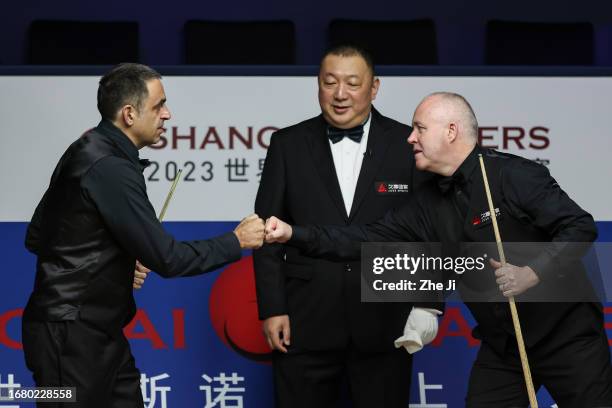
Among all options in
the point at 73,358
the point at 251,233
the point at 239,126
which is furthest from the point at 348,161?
the point at 73,358

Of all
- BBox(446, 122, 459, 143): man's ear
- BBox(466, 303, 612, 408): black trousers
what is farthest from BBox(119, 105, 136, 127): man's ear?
BBox(466, 303, 612, 408): black trousers

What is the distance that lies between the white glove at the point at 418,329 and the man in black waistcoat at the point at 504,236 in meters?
0.19

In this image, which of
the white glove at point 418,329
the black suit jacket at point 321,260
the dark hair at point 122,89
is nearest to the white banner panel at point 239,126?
the black suit jacket at point 321,260

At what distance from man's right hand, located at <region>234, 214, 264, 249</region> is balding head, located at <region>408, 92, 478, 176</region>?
58cm

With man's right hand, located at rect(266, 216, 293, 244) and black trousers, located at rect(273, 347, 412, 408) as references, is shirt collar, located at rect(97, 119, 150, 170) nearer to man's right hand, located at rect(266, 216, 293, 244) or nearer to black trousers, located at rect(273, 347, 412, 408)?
man's right hand, located at rect(266, 216, 293, 244)

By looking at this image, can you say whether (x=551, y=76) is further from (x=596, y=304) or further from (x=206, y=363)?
(x=206, y=363)

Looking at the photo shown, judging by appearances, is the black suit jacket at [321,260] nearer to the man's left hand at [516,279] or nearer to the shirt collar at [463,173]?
the shirt collar at [463,173]

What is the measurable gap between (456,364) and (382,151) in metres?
1.08

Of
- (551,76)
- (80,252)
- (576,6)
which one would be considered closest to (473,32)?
(576,6)

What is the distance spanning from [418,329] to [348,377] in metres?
0.42

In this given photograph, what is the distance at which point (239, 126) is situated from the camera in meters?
4.45

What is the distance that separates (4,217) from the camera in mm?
4406

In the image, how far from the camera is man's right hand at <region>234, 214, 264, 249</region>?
3.40 meters

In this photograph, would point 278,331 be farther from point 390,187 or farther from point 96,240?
point 96,240
